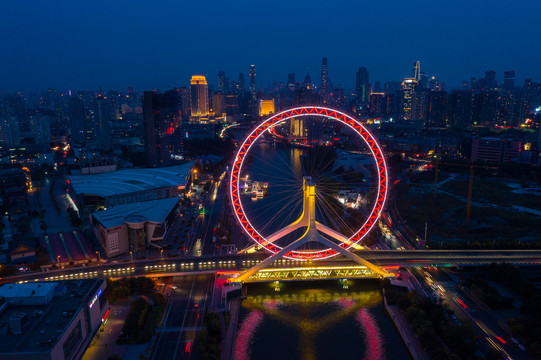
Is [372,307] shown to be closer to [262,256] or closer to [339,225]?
[262,256]

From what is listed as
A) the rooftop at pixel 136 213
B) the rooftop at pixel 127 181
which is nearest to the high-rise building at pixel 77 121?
the rooftop at pixel 127 181

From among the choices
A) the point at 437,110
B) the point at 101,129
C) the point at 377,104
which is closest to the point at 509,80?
the point at 377,104

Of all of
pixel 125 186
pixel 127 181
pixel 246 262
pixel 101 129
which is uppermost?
pixel 101 129

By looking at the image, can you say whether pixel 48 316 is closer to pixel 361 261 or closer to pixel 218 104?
pixel 361 261

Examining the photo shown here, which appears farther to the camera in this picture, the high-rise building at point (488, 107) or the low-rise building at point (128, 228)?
the high-rise building at point (488, 107)

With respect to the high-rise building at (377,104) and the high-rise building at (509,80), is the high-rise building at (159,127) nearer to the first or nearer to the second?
the high-rise building at (377,104)

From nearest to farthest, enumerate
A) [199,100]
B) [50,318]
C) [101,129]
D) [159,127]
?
[50,318], [159,127], [101,129], [199,100]

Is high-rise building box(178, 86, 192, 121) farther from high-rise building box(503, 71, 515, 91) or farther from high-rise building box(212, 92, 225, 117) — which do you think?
high-rise building box(503, 71, 515, 91)
